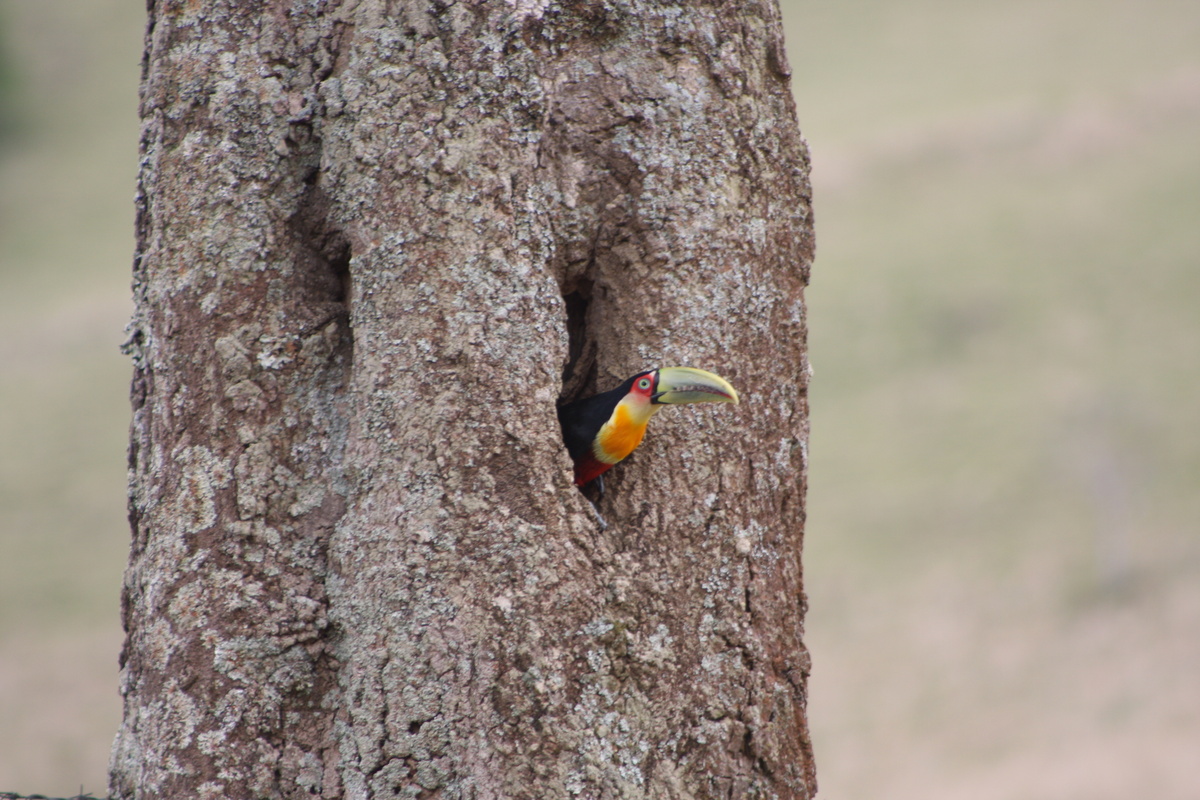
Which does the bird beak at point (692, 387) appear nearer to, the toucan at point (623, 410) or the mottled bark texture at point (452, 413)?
the toucan at point (623, 410)

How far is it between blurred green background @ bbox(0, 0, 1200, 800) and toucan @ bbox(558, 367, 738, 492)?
1511cm

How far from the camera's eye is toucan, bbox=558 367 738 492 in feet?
10.5

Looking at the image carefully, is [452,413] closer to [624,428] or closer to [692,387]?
[624,428]

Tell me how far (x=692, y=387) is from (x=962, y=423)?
1039 inches

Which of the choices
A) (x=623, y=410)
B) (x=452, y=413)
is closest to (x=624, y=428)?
(x=623, y=410)

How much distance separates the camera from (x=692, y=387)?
126 inches

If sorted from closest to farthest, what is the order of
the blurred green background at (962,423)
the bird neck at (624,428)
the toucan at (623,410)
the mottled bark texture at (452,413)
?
the mottled bark texture at (452,413)
the toucan at (623,410)
the bird neck at (624,428)
the blurred green background at (962,423)

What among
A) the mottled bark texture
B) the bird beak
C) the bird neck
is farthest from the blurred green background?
the bird beak

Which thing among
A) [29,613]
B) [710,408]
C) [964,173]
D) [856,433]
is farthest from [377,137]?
[964,173]

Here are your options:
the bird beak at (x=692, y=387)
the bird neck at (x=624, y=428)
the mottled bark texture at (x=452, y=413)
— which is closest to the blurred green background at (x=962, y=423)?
the mottled bark texture at (x=452, y=413)

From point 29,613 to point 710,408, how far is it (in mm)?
24219

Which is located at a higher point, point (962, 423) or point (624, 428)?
point (962, 423)

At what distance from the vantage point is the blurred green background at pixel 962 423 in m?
18.6

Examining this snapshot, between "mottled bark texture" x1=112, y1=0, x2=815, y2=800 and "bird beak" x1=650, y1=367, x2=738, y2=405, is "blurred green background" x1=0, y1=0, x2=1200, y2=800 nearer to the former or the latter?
"mottled bark texture" x1=112, y1=0, x2=815, y2=800
